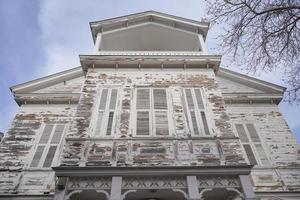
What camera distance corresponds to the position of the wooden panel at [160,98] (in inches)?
399

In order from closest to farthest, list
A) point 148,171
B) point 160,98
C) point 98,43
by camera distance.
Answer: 1. point 148,171
2. point 160,98
3. point 98,43

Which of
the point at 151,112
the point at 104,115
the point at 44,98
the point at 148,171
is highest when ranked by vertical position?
the point at 44,98

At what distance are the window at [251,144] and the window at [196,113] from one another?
9.34ft

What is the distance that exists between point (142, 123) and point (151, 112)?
22.4 inches

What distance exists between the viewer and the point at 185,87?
10820mm

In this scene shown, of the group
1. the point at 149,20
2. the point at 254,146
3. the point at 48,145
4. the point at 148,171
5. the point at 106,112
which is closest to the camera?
the point at 148,171

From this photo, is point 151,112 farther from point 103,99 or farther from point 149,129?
point 103,99

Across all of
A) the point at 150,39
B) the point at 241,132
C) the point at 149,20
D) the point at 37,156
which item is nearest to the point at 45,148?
the point at 37,156

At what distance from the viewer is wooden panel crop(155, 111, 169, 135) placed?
9.27 metres

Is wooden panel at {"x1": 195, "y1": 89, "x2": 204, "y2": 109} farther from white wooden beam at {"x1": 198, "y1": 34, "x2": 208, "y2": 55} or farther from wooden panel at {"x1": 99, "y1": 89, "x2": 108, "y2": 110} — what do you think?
wooden panel at {"x1": 99, "y1": 89, "x2": 108, "y2": 110}

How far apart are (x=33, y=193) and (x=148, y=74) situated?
5.74m

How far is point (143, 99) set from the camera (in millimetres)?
10398

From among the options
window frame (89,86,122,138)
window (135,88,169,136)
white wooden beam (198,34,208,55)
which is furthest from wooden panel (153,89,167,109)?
white wooden beam (198,34,208,55)

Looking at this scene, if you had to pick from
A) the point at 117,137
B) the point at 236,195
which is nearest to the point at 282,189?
the point at 236,195
